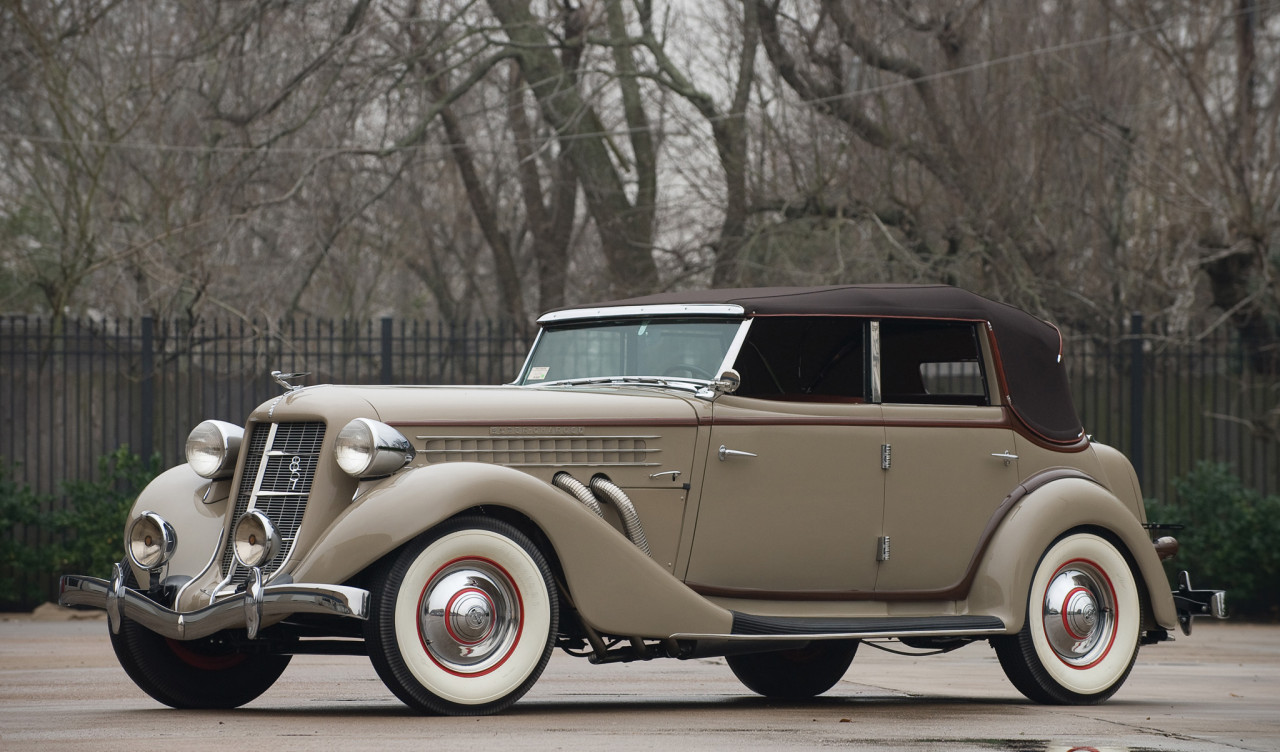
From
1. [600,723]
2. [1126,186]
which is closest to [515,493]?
[600,723]

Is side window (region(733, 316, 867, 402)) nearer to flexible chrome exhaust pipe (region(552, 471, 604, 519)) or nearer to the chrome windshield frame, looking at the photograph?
the chrome windshield frame

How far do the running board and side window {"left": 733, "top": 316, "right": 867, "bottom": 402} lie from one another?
1.02 metres

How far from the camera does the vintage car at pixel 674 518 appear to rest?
20.6 ft

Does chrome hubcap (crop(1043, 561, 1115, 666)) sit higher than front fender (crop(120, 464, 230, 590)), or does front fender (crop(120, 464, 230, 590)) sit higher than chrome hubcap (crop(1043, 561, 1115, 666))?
front fender (crop(120, 464, 230, 590))

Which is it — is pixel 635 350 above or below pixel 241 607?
above

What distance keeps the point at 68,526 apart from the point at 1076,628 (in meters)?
9.38

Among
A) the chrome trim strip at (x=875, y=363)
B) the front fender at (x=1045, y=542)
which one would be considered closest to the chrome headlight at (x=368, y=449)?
the chrome trim strip at (x=875, y=363)

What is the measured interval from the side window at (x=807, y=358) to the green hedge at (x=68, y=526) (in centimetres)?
795

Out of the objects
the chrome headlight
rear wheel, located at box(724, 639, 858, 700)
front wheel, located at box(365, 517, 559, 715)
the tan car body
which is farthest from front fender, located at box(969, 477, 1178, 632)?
the chrome headlight

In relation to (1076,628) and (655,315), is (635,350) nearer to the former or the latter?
(655,315)

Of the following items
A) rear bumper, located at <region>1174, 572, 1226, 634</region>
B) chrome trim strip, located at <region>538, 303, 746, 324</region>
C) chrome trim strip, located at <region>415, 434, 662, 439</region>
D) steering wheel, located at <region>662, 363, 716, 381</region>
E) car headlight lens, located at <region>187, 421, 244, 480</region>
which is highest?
chrome trim strip, located at <region>538, 303, 746, 324</region>

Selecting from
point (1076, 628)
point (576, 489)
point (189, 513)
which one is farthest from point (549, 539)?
point (1076, 628)

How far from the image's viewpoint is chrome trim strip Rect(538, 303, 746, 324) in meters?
7.47

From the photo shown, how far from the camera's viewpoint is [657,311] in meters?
7.67
